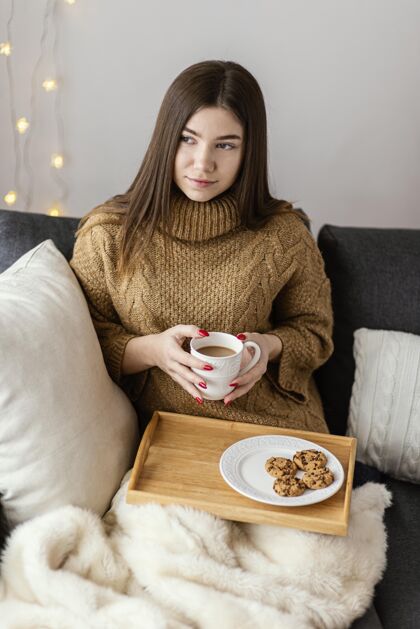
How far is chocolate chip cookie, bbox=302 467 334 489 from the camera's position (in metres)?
1.22

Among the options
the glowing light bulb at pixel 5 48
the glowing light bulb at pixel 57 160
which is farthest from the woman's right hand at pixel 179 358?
the glowing light bulb at pixel 5 48

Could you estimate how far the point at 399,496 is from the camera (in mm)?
1580

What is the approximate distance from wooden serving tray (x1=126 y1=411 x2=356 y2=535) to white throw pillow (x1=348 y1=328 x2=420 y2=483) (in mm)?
274

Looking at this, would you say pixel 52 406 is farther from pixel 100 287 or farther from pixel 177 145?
pixel 177 145

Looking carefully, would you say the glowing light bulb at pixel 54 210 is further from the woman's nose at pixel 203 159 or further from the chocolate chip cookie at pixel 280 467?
the chocolate chip cookie at pixel 280 467

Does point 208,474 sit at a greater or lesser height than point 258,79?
lesser

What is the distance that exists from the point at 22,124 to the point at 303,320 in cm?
96

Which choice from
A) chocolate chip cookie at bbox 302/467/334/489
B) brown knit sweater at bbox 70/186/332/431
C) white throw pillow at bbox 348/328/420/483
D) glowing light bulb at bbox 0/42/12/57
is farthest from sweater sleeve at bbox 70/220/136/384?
glowing light bulb at bbox 0/42/12/57

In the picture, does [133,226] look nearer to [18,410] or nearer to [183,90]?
[183,90]

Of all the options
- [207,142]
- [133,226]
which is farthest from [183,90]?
[133,226]

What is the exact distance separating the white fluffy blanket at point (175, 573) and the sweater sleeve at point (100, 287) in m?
0.32

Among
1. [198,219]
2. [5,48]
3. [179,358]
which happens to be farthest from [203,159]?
[5,48]

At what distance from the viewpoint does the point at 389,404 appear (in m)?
1.62

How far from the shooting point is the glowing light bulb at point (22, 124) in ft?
6.38
